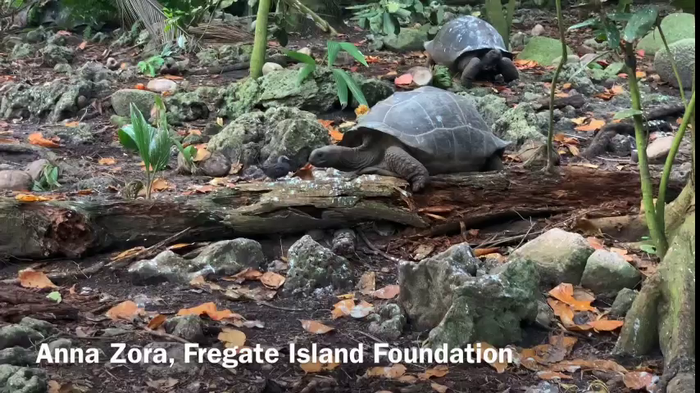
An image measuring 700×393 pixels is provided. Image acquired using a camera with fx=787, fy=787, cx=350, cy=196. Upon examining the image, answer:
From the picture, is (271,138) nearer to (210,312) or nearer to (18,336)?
(210,312)

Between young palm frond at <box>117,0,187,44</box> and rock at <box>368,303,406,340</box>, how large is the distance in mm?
6276

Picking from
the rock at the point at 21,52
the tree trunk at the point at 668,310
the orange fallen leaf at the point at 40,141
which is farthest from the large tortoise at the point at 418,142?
the rock at the point at 21,52

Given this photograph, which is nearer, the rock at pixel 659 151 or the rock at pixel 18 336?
the rock at pixel 18 336

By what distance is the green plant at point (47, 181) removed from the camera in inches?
173

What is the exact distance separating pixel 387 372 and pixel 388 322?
0.36m

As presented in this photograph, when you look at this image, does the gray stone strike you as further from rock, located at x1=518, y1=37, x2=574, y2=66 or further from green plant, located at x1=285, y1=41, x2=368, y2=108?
rock, located at x1=518, y1=37, x2=574, y2=66

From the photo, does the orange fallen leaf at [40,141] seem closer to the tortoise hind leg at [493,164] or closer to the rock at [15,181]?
the rock at [15,181]

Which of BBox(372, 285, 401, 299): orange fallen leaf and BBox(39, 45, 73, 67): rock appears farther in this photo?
BBox(39, 45, 73, 67): rock

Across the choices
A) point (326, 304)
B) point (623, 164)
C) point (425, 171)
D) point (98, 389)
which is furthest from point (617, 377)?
point (623, 164)

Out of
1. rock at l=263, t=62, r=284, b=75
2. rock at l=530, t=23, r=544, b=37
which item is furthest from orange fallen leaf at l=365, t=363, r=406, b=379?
rock at l=530, t=23, r=544, b=37

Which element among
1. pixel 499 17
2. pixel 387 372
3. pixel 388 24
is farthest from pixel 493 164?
pixel 499 17

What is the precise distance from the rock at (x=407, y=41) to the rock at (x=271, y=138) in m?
3.76

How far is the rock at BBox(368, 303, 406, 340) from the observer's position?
2.74 m

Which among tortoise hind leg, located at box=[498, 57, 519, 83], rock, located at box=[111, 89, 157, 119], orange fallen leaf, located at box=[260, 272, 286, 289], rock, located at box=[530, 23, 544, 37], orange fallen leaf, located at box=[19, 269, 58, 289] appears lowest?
orange fallen leaf, located at box=[19, 269, 58, 289]
